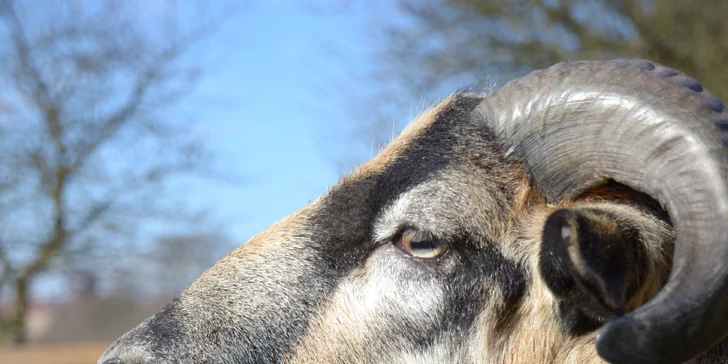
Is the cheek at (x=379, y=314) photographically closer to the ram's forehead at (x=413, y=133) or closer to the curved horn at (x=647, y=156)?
the ram's forehead at (x=413, y=133)

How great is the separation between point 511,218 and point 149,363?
1.64 meters

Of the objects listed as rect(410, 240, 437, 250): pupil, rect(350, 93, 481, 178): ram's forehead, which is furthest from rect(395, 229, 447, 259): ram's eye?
rect(350, 93, 481, 178): ram's forehead

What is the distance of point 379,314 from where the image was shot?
3270 millimetres

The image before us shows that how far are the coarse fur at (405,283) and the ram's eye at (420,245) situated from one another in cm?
3

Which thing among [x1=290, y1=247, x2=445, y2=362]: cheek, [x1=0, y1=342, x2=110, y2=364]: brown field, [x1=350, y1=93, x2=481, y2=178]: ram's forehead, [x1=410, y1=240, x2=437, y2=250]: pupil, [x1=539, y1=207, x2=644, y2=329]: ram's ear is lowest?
[x1=539, y1=207, x2=644, y2=329]: ram's ear

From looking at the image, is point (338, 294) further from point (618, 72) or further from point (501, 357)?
point (618, 72)

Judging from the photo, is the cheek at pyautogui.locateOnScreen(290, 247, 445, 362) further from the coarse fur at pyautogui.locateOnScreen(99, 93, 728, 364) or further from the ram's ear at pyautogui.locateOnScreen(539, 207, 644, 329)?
the ram's ear at pyautogui.locateOnScreen(539, 207, 644, 329)

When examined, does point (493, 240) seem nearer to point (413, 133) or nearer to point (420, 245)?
point (420, 245)

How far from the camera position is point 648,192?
2844 mm

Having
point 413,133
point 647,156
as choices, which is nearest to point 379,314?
point 413,133

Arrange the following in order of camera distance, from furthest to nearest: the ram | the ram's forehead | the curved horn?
the ram's forehead, the ram, the curved horn

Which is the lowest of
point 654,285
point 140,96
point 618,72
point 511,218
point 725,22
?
point 654,285

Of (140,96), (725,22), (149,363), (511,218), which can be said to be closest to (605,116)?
(511,218)

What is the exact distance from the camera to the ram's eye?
323cm
